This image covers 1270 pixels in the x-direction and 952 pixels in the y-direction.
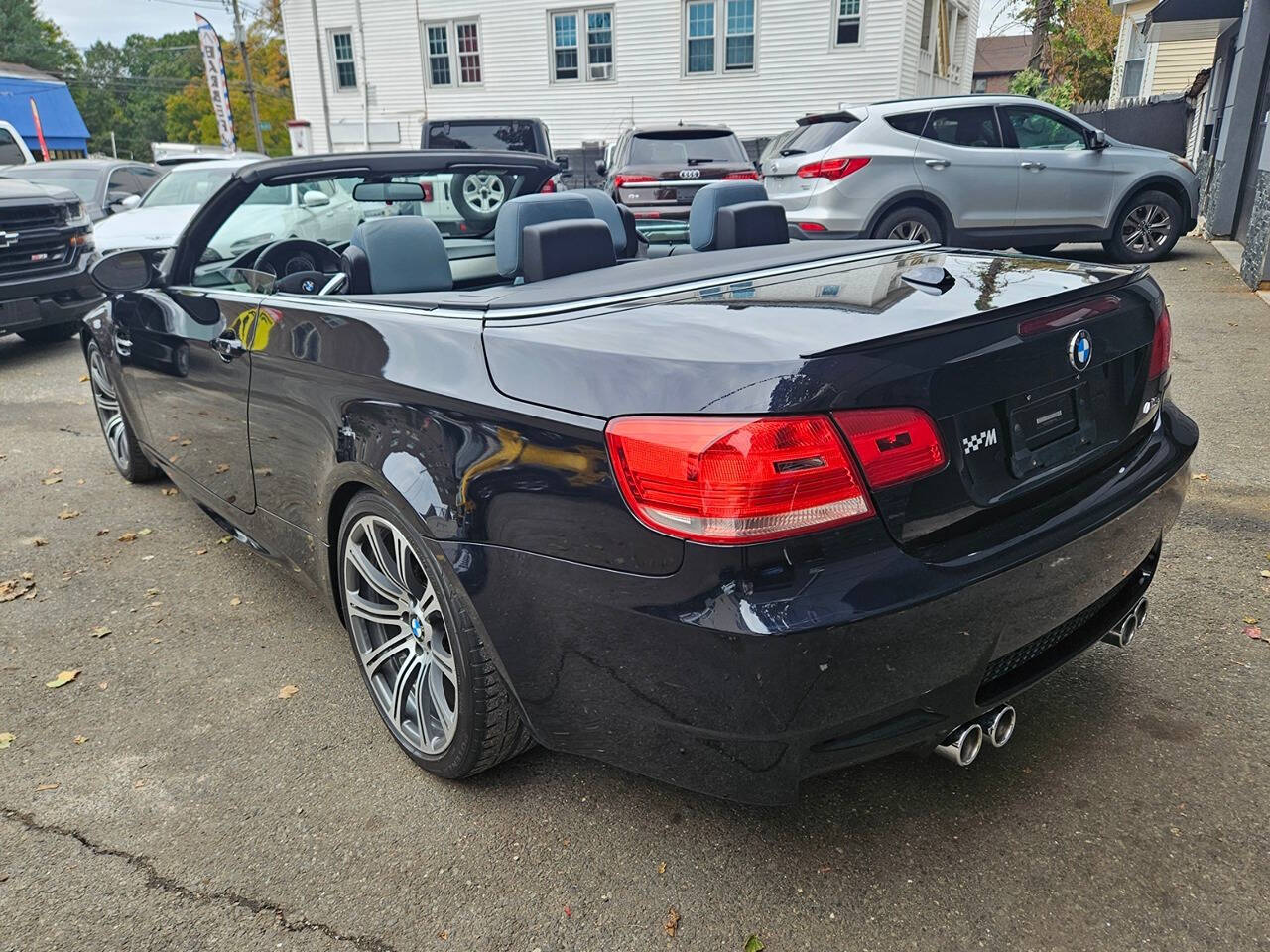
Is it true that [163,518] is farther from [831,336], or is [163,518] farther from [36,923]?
[831,336]

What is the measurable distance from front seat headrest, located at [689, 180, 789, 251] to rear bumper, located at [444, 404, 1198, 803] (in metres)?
1.72

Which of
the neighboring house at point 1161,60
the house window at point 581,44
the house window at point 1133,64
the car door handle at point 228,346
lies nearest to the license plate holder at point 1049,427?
the car door handle at point 228,346

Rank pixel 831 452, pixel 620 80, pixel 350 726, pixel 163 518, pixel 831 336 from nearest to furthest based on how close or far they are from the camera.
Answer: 1. pixel 831 452
2. pixel 831 336
3. pixel 350 726
4. pixel 163 518
5. pixel 620 80

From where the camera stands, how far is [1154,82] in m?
20.7

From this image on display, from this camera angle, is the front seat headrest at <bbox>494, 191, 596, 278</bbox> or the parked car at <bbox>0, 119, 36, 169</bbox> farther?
the parked car at <bbox>0, 119, 36, 169</bbox>

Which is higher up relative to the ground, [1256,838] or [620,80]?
[620,80]

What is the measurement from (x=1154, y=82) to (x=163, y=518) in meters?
22.3

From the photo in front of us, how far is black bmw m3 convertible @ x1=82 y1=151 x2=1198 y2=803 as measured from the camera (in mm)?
1823

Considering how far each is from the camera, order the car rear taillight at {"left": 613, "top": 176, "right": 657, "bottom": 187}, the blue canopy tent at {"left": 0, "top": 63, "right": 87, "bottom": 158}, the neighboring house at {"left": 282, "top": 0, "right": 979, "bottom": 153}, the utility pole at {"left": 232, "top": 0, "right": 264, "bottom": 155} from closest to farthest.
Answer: the car rear taillight at {"left": 613, "top": 176, "right": 657, "bottom": 187} < the neighboring house at {"left": 282, "top": 0, "right": 979, "bottom": 153} < the blue canopy tent at {"left": 0, "top": 63, "right": 87, "bottom": 158} < the utility pole at {"left": 232, "top": 0, "right": 264, "bottom": 155}

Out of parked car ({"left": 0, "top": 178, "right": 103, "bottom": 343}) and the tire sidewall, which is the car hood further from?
the tire sidewall

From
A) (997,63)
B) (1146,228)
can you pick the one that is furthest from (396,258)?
(997,63)

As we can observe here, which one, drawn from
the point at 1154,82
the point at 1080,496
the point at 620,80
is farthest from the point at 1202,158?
the point at 1080,496

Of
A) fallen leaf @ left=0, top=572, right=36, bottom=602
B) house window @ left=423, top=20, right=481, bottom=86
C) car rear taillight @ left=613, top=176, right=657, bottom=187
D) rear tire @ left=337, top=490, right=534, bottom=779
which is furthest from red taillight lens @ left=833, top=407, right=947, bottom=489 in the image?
house window @ left=423, top=20, right=481, bottom=86

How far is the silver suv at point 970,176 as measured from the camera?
10227mm
